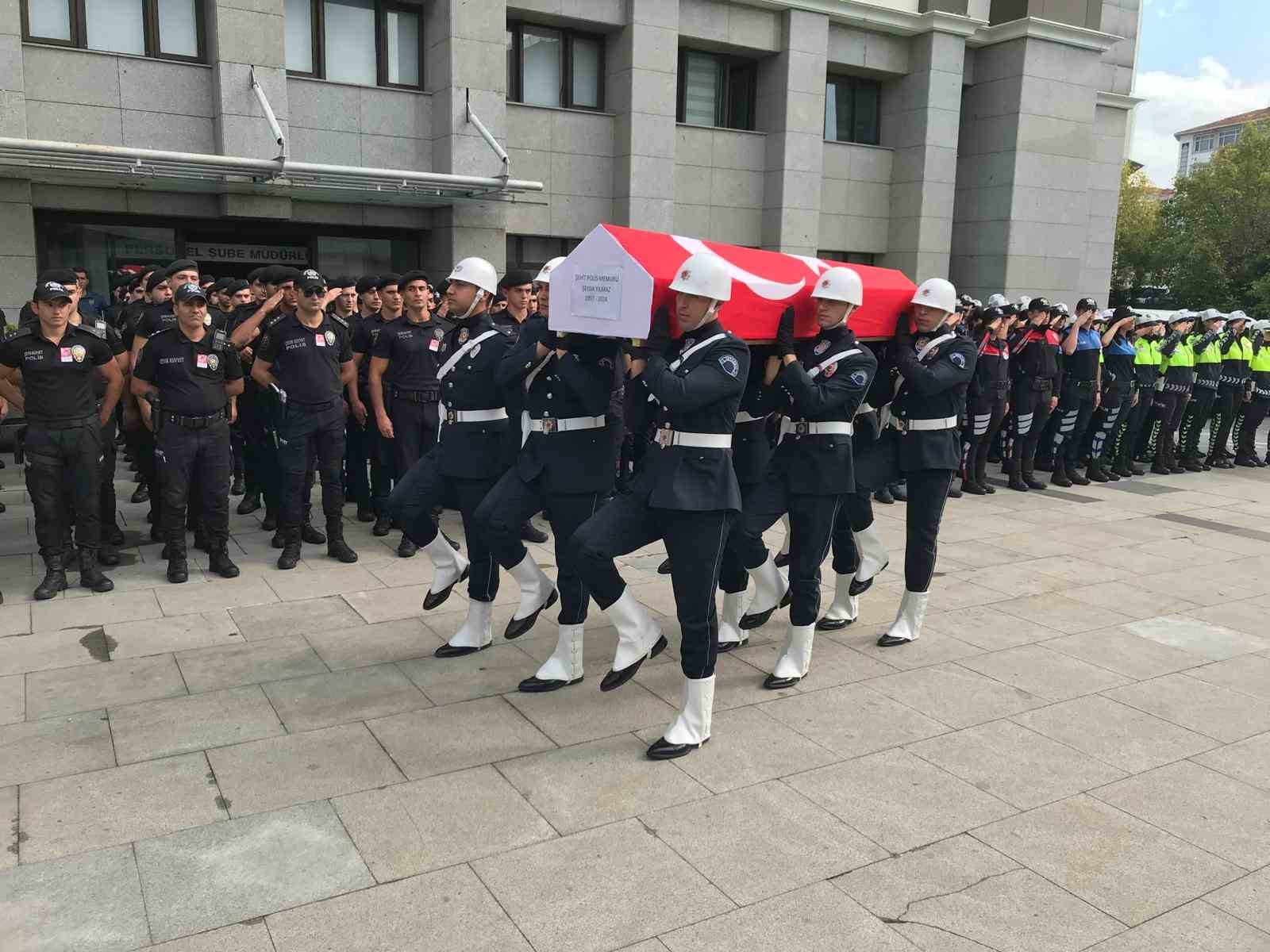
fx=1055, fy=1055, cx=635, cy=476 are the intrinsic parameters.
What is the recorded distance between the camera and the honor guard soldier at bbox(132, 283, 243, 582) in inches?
269

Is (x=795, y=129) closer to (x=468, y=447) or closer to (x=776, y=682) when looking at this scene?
(x=468, y=447)

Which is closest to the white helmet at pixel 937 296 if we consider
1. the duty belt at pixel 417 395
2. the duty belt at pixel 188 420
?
the duty belt at pixel 417 395

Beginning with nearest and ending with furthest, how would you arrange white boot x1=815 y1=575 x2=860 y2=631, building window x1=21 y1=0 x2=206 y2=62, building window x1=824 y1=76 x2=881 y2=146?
white boot x1=815 y1=575 x2=860 y2=631 < building window x1=21 y1=0 x2=206 y2=62 < building window x1=824 y1=76 x2=881 y2=146

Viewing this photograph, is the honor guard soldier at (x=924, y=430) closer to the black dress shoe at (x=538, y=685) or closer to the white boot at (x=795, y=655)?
the white boot at (x=795, y=655)

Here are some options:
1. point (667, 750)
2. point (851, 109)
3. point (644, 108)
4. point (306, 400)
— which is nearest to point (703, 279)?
point (667, 750)

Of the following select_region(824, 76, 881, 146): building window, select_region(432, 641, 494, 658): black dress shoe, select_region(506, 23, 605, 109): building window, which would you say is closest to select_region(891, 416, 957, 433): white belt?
select_region(432, 641, 494, 658): black dress shoe

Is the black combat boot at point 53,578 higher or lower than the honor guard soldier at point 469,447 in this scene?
lower

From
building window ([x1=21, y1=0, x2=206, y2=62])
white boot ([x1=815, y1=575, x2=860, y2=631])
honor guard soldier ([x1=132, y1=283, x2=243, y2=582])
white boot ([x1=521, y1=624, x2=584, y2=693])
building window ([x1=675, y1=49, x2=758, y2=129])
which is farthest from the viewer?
building window ([x1=675, y1=49, x2=758, y2=129])

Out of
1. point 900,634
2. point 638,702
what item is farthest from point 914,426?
point 638,702

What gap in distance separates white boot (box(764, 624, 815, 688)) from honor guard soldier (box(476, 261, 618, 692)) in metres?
1.04

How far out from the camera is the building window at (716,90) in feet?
57.9

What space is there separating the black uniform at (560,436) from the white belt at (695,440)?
56 centimetres

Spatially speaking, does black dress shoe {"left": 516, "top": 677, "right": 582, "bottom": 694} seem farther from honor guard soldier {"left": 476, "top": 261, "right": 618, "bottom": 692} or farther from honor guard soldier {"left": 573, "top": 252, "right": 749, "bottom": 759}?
honor guard soldier {"left": 573, "top": 252, "right": 749, "bottom": 759}

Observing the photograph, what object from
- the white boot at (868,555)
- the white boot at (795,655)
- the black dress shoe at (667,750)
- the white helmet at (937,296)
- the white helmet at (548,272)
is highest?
the white helmet at (548,272)
